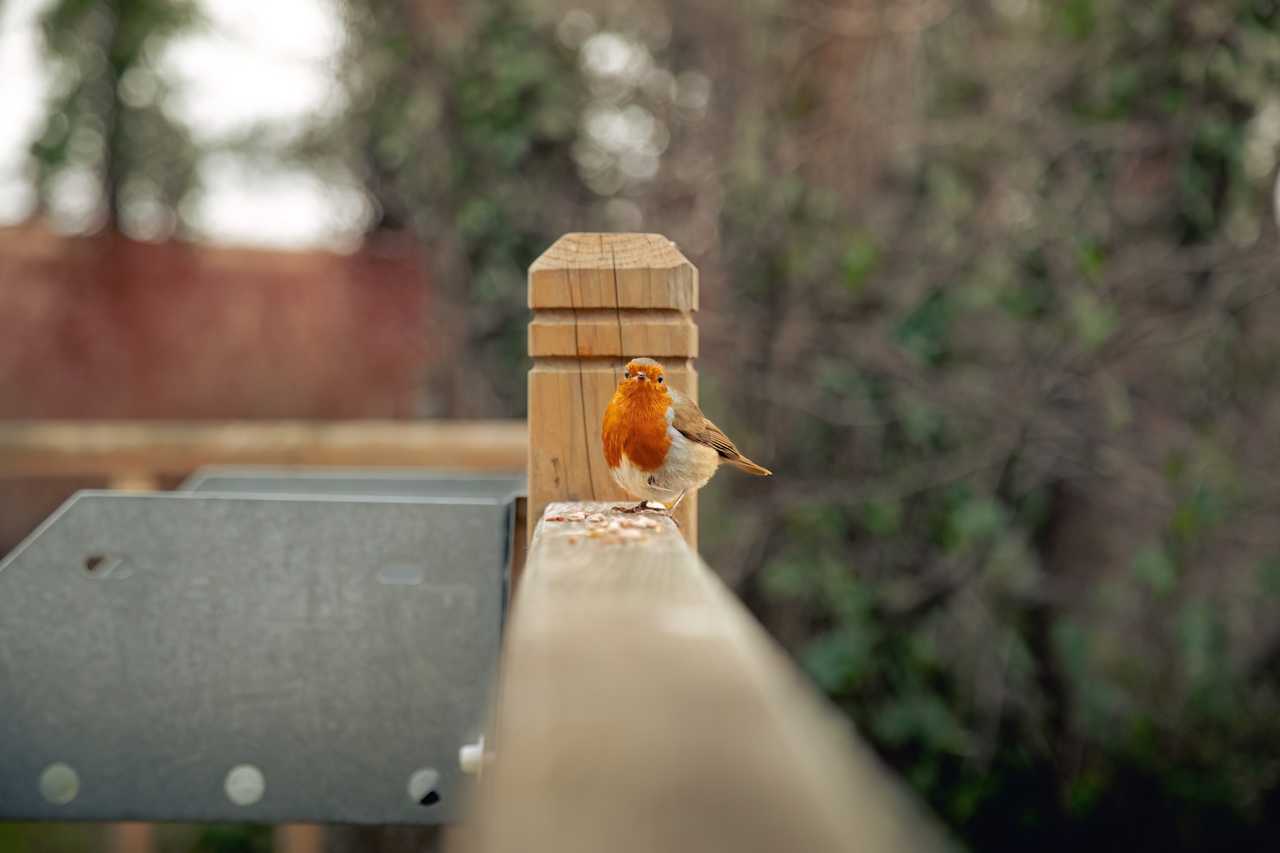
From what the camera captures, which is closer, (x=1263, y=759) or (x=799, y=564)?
(x=1263, y=759)

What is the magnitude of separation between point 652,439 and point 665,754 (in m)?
0.59

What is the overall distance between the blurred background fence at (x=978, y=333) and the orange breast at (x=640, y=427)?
1.78 meters

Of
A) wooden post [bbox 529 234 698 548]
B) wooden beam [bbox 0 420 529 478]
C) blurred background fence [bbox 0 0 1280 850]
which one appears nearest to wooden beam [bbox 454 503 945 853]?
wooden post [bbox 529 234 698 548]

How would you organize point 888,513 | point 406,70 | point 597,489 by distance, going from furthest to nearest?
point 406,70 < point 888,513 < point 597,489

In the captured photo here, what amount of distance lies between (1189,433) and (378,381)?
3315 mm

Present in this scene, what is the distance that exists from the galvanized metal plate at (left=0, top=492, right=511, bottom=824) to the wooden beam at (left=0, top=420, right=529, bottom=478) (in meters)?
0.95

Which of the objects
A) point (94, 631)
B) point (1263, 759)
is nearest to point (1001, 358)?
point (1263, 759)

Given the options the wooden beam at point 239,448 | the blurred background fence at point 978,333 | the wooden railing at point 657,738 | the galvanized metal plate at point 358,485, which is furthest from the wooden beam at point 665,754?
the blurred background fence at point 978,333

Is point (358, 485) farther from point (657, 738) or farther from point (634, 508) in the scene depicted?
point (657, 738)

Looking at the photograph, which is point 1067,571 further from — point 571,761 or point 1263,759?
point 571,761

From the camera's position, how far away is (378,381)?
182 inches

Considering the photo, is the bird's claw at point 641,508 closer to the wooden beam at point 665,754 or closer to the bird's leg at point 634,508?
the bird's leg at point 634,508

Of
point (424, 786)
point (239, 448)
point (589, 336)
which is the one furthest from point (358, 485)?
point (589, 336)

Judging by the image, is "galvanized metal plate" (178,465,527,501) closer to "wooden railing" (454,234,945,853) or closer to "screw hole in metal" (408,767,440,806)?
"screw hole in metal" (408,767,440,806)
